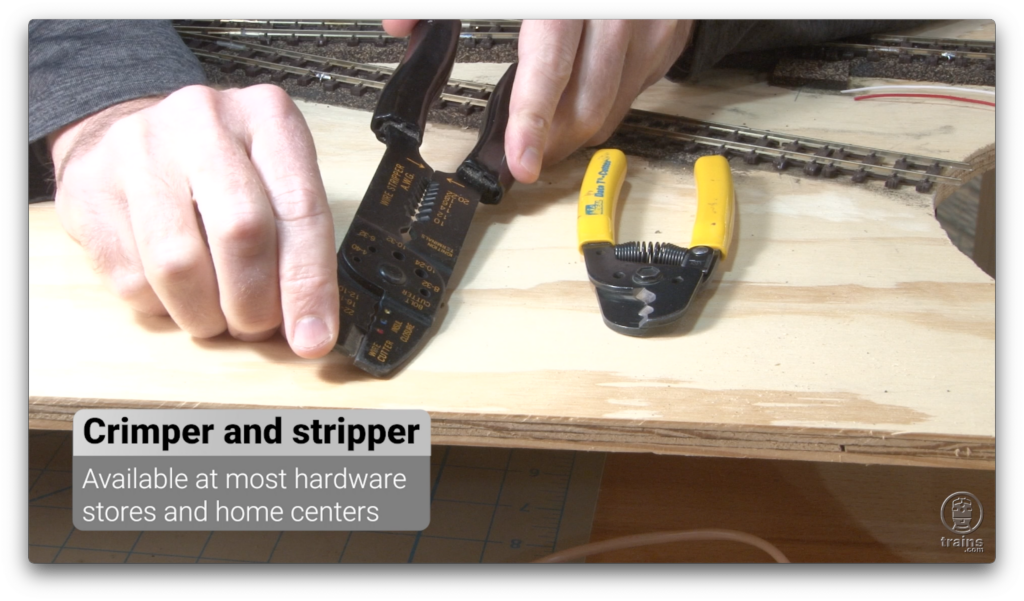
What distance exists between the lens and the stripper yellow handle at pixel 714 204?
966 millimetres

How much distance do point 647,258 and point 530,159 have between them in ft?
0.78

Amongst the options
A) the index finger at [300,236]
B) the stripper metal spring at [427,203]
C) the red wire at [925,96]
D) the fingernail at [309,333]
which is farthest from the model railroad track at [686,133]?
the fingernail at [309,333]

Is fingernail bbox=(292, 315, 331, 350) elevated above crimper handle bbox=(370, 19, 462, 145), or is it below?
below

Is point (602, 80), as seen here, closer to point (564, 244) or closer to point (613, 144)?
point (613, 144)

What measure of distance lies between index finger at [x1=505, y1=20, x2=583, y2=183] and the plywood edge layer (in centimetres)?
43

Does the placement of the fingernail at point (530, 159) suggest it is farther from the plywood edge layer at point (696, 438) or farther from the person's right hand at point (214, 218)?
the plywood edge layer at point (696, 438)

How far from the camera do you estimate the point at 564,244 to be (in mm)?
1030

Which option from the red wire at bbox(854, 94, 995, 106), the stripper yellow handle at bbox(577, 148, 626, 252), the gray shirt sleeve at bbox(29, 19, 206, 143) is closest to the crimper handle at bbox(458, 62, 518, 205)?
the stripper yellow handle at bbox(577, 148, 626, 252)

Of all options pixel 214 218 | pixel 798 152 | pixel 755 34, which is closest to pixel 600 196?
pixel 798 152

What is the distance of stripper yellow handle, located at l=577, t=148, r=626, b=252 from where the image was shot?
39.3 inches

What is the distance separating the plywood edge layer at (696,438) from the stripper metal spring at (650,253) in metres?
0.25

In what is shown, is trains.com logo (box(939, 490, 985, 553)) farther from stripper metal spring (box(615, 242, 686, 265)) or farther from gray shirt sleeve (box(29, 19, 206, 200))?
gray shirt sleeve (box(29, 19, 206, 200))

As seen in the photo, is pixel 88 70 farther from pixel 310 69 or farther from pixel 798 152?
pixel 798 152

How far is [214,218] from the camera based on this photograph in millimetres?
788
